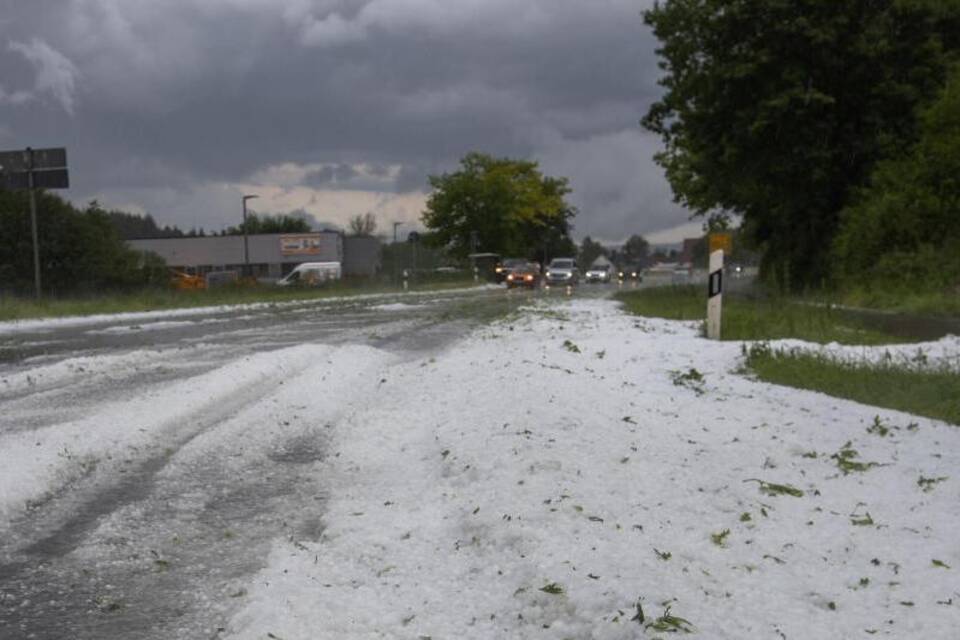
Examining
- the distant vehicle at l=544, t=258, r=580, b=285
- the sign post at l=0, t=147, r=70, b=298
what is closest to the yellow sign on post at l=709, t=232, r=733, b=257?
the sign post at l=0, t=147, r=70, b=298

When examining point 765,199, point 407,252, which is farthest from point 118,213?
point 765,199

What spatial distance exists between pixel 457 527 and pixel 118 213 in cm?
19691

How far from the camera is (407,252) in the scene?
326 ft

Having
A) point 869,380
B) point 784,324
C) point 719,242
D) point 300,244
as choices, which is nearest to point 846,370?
point 869,380

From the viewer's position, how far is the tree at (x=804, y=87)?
24922 millimetres

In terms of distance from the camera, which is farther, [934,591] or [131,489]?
[131,489]

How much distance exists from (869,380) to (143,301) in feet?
91.0

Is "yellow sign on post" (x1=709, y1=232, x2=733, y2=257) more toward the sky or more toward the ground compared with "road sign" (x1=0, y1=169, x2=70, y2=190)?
more toward the ground

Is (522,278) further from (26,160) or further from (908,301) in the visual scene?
(908,301)

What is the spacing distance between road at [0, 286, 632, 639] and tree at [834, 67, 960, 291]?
1959cm

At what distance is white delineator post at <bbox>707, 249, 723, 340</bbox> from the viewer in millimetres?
12195

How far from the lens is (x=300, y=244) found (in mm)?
96000

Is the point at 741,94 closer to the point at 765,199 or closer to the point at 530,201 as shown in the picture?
the point at 765,199

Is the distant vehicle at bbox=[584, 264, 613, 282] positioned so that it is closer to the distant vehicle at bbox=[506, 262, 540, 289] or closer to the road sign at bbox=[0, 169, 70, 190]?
the distant vehicle at bbox=[506, 262, 540, 289]
